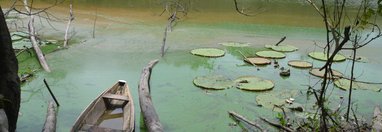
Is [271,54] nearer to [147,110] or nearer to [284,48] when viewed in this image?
[284,48]

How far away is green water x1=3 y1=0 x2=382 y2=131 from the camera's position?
4.27 meters

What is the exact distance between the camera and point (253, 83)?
5.07 metres

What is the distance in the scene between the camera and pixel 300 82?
5.33m

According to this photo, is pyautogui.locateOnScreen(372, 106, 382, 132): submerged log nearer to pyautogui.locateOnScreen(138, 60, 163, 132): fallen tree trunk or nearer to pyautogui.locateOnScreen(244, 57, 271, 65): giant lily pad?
pyautogui.locateOnScreen(138, 60, 163, 132): fallen tree trunk

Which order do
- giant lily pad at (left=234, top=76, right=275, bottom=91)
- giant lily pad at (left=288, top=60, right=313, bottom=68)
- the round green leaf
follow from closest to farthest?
giant lily pad at (left=234, top=76, right=275, bottom=91) < giant lily pad at (left=288, top=60, right=313, bottom=68) < the round green leaf

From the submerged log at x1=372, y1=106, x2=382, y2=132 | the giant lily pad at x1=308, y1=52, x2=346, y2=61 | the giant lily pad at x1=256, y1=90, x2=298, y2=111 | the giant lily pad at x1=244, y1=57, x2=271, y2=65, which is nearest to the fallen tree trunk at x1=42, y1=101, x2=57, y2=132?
the giant lily pad at x1=256, y1=90, x2=298, y2=111

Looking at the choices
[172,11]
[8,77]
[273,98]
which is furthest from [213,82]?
[172,11]

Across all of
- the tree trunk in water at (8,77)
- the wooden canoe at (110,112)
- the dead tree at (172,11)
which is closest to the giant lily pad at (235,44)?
the dead tree at (172,11)

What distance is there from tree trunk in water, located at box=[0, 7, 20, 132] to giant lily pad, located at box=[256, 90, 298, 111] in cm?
263

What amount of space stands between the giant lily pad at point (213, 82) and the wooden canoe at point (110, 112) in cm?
107

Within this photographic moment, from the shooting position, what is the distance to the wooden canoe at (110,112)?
357cm

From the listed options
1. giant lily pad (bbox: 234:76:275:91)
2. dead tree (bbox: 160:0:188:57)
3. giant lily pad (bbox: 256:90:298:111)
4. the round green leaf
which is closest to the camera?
giant lily pad (bbox: 256:90:298:111)

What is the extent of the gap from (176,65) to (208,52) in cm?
77

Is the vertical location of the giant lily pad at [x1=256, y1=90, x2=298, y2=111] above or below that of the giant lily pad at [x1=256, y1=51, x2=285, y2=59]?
below
